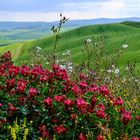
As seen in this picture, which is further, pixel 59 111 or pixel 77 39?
pixel 77 39

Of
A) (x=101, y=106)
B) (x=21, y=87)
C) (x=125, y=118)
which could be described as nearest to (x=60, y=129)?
(x=101, y=106)

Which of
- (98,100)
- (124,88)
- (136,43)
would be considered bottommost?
(136,43)

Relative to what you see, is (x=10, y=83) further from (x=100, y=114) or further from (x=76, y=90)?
(x=100, y=114)

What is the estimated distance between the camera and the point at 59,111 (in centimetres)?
628

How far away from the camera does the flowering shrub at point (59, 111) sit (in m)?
6.01

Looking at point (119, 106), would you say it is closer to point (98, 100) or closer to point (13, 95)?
point (98, 100)

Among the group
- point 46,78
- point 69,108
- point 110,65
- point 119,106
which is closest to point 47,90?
point 46,78

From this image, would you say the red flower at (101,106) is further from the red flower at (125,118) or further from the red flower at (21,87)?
the red flower at (21,87)

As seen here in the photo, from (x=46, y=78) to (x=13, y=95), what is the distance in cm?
64

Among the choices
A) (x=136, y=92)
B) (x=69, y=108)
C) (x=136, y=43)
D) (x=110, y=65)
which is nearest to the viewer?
(x=69, y=108)

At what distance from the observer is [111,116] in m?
6.64

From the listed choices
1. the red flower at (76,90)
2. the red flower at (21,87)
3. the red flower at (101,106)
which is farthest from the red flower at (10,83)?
the red flower at (101,106)

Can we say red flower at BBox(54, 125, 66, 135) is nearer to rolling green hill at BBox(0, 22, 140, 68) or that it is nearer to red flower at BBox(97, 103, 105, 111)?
red flower at BBox(97, 103, 105, 111)

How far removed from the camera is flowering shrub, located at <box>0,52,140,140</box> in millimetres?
6012
